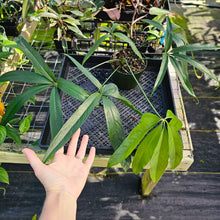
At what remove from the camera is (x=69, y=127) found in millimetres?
546

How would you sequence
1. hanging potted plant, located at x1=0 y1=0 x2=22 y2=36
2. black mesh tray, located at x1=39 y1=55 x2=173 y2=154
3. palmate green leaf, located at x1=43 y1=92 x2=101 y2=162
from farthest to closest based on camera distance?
hanging potted plant, located at x1=0 y1=0 x2=22 y2=36 < black mesh tray, located at x1=39 y1=55 x2=173 y2=154 < palmate green leaf, located at x1=43 y1=92 x2=101 y2=162

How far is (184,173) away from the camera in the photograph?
1276 mm

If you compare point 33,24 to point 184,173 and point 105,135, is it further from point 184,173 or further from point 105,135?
point 184,173

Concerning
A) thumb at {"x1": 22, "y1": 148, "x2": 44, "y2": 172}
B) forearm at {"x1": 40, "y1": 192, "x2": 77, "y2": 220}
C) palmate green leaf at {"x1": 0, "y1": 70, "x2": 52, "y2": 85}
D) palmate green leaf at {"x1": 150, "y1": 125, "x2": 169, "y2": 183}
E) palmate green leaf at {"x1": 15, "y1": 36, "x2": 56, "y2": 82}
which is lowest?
forearm at {"x1": 40, "y1": 192, "x2": 77, "y2": 220}

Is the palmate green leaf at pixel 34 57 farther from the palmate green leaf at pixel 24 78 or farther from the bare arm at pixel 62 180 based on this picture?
the bare arm at pixel 62 180

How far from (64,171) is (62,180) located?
36mm

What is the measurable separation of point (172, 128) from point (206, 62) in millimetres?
1227

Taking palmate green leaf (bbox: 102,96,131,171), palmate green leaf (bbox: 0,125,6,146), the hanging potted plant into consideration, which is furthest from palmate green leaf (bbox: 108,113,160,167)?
the hanging potted plant

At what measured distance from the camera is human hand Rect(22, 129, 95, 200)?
619mm

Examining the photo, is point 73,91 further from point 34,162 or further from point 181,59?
point 181,59

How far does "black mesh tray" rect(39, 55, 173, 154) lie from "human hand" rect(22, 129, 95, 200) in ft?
0.30

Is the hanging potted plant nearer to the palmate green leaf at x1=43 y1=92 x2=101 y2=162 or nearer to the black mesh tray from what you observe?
the black mesh tray

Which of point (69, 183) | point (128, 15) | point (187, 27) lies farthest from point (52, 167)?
point (187, 27)

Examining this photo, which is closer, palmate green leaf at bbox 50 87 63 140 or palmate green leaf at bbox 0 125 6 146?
palmate green leaf at bbox 50 87 63 140
